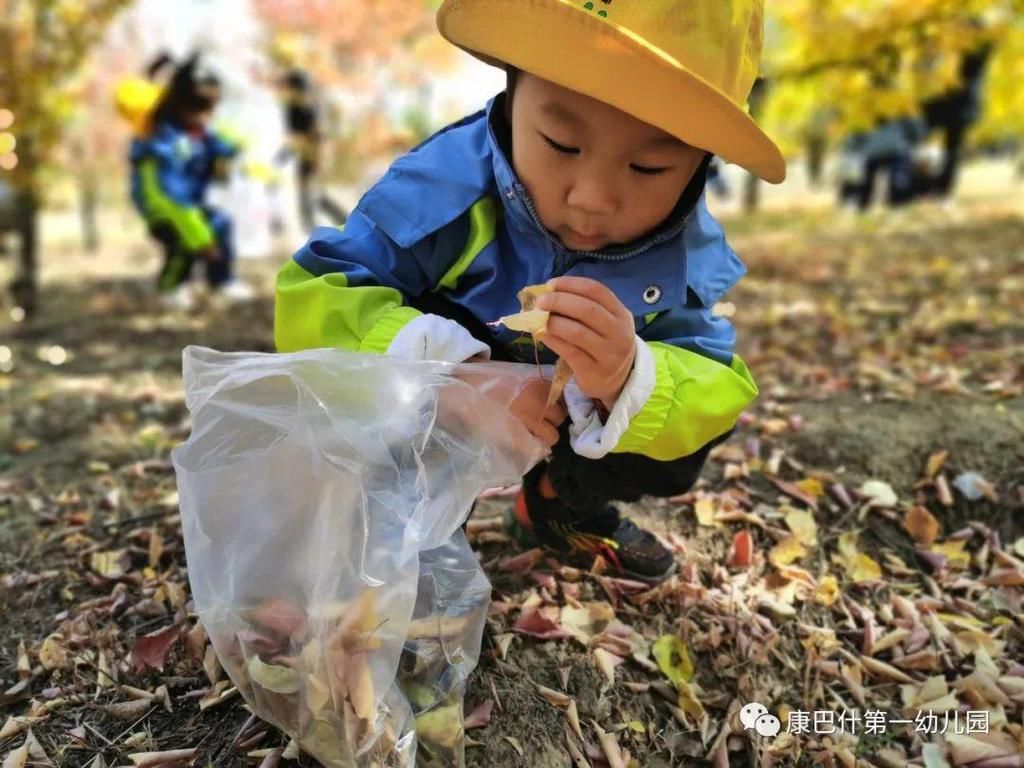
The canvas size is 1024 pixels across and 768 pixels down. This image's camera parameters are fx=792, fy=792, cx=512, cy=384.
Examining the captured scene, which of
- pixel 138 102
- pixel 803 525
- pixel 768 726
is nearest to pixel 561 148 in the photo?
pixel 768 726

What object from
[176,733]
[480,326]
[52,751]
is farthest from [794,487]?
[52,751]

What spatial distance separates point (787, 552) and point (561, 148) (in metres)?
1.30

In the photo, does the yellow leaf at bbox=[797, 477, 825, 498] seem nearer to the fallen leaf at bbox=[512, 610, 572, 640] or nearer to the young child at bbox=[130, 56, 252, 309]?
the fallen leaf at bbox=[512, 610, 572, 640]

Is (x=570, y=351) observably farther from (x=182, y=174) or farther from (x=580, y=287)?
(x=182, y=174)

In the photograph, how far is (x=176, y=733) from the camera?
1.47 metres

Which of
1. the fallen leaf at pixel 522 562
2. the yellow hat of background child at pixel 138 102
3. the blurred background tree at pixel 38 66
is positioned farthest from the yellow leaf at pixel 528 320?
the yellow hat of background child at pixel 138 102

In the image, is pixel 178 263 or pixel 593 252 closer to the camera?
pixel 593 252

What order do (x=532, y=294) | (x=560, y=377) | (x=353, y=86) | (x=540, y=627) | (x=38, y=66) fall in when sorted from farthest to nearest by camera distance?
(x=353, y=86), (x=38, y=66), (x=540, y=627), (x=560, y=377), (x=532, y=294)

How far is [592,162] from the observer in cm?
126

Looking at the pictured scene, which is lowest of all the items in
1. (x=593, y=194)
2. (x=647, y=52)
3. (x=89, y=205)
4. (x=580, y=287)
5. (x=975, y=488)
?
(x=89, y=205)

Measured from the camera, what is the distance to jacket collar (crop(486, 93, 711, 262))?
1437 millimetres

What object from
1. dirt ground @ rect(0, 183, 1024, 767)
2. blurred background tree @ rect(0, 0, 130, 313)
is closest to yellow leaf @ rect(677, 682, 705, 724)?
dirt ground @ rect(0, 183, 1024, 767)

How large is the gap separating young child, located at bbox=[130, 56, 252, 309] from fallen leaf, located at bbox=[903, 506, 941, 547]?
442 cm

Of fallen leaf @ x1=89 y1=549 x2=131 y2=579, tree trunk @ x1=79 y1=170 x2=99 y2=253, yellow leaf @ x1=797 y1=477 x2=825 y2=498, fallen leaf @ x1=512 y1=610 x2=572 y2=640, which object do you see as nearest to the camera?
fallen leaf @ x1=512 y1=610 x2=572 y2=640
